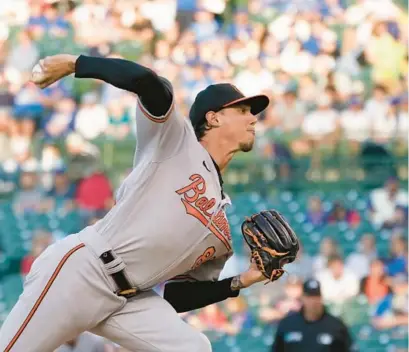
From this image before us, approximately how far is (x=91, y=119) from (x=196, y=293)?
6.79 metres

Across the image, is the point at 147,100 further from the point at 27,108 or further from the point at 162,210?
the point at 27,108

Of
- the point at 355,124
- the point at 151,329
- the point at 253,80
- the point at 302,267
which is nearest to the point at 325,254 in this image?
the point at 302,267

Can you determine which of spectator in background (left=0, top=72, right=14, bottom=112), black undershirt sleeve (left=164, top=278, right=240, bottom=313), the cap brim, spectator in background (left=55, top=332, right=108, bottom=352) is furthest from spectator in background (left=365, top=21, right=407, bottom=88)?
black undershirt sleeve (left=164, top=278, right=240, bottom=313)

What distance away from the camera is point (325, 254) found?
988 cm

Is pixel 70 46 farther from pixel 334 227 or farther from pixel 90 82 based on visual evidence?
pixel 334 227

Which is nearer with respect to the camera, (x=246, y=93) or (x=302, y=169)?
(x=302, y=169)

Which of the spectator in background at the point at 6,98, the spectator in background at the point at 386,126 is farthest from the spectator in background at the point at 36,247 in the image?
the spectator in background at the point at 386,126

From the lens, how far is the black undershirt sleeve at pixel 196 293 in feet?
13.5

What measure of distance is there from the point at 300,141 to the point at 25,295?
7435 millimetres

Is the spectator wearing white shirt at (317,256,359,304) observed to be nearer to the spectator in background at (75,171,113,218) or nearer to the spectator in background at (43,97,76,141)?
the spectator in background at (75,171,113,218)

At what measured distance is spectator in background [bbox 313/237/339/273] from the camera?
9.80 meters

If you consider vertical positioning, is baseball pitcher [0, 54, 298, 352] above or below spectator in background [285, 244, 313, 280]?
above

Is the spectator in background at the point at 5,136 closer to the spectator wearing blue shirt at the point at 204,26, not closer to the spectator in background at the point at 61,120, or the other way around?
the spectator in background at the point at 61,120

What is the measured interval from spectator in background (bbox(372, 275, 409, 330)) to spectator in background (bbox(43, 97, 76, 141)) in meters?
3.67
